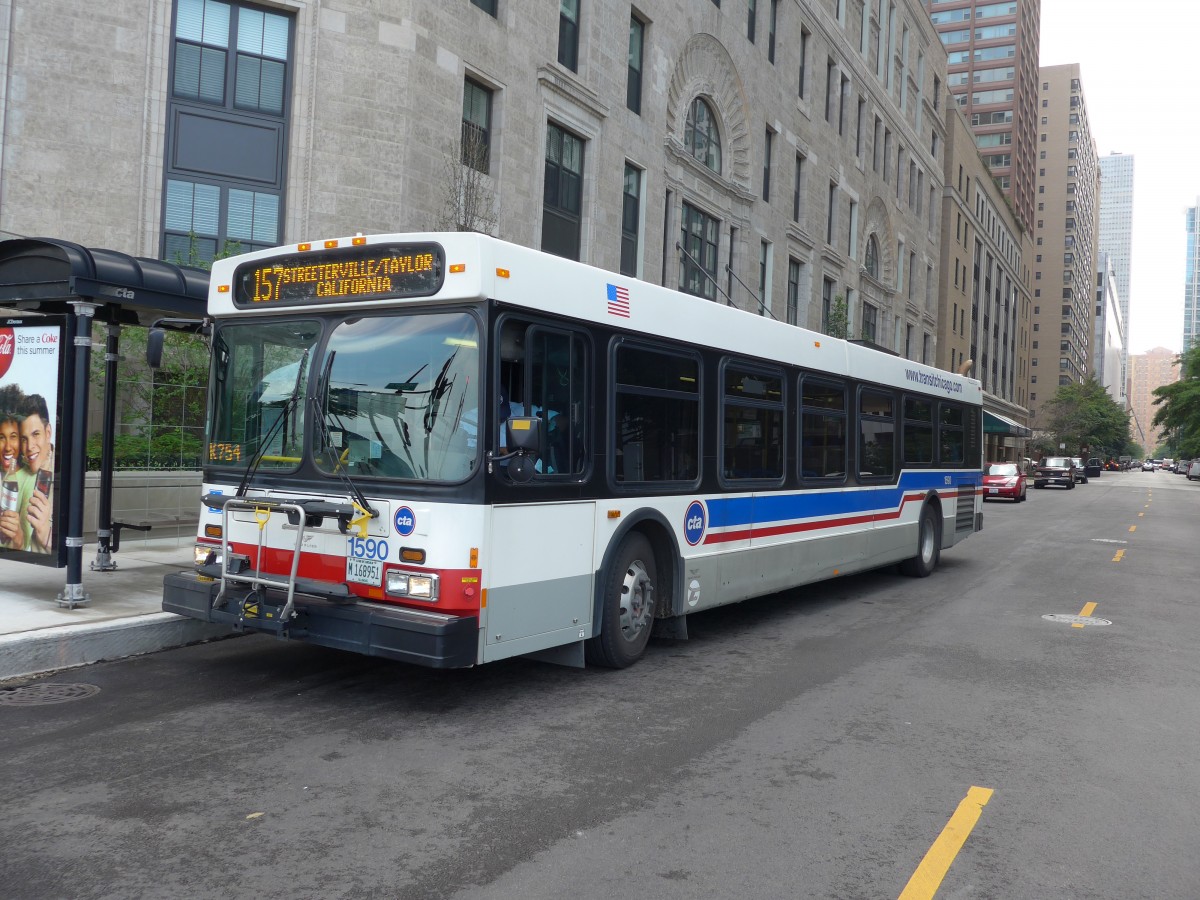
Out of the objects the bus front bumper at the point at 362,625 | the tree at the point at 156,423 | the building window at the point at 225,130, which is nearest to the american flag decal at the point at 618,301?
the bus front bumper at the point at 362,625

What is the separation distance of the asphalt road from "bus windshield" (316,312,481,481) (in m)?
1.60

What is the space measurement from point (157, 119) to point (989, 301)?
7113cm

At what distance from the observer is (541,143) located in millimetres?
22531

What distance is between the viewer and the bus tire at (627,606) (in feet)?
23.7

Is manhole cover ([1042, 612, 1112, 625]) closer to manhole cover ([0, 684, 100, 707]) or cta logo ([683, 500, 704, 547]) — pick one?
cta logo ([683, 500, 704, 547])

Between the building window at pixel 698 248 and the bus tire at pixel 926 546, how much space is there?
15.7 meters

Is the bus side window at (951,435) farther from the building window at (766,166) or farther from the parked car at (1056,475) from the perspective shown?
the parked car at (1056,475)

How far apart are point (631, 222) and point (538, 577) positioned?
21.5 meters

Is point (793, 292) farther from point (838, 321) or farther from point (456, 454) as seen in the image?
point (456, 454)

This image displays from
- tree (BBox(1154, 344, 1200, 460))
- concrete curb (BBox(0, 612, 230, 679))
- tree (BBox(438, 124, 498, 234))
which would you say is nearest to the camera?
concrete curb (BBox(0, 612, 230, 679))

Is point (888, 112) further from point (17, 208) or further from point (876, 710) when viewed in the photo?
point (876, 710)

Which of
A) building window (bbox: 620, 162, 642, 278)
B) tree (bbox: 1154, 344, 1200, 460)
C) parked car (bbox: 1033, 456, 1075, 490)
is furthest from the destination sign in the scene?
tree (bbox: 1154, 344, 1200, 460)

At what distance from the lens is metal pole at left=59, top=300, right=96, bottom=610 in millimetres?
8258

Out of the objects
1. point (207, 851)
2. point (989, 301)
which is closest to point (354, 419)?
point (207, 851)
